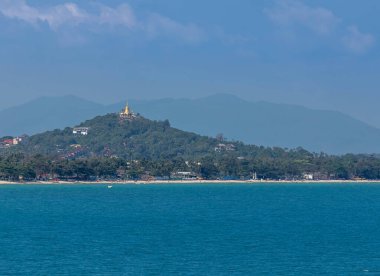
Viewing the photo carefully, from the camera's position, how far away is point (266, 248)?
204ft

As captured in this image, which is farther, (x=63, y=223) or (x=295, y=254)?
(x=63, y=223)

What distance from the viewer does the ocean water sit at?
5359 cm

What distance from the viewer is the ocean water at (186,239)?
53594 mm

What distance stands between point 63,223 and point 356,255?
3014 centimetres

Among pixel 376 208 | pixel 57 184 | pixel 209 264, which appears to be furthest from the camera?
pixel 57 184

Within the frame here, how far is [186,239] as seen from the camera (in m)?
67.9

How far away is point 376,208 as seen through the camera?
111875 millimetres

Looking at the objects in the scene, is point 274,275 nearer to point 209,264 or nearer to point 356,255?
point 209,264

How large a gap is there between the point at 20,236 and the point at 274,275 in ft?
79.6

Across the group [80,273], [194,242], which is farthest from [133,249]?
[80,273]

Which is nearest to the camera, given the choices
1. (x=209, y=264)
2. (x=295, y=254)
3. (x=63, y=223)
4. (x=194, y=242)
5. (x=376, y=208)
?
(x=209, y=264)

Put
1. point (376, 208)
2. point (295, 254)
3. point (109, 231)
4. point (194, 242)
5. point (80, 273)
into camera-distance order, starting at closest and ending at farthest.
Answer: point (80, 273) → point (295, 254) → point (194, 242) → point (109, 231) → point (376, 208)

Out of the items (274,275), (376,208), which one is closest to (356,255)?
(274,275)

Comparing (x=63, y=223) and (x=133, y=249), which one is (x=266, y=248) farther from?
(x=63, y=223)
